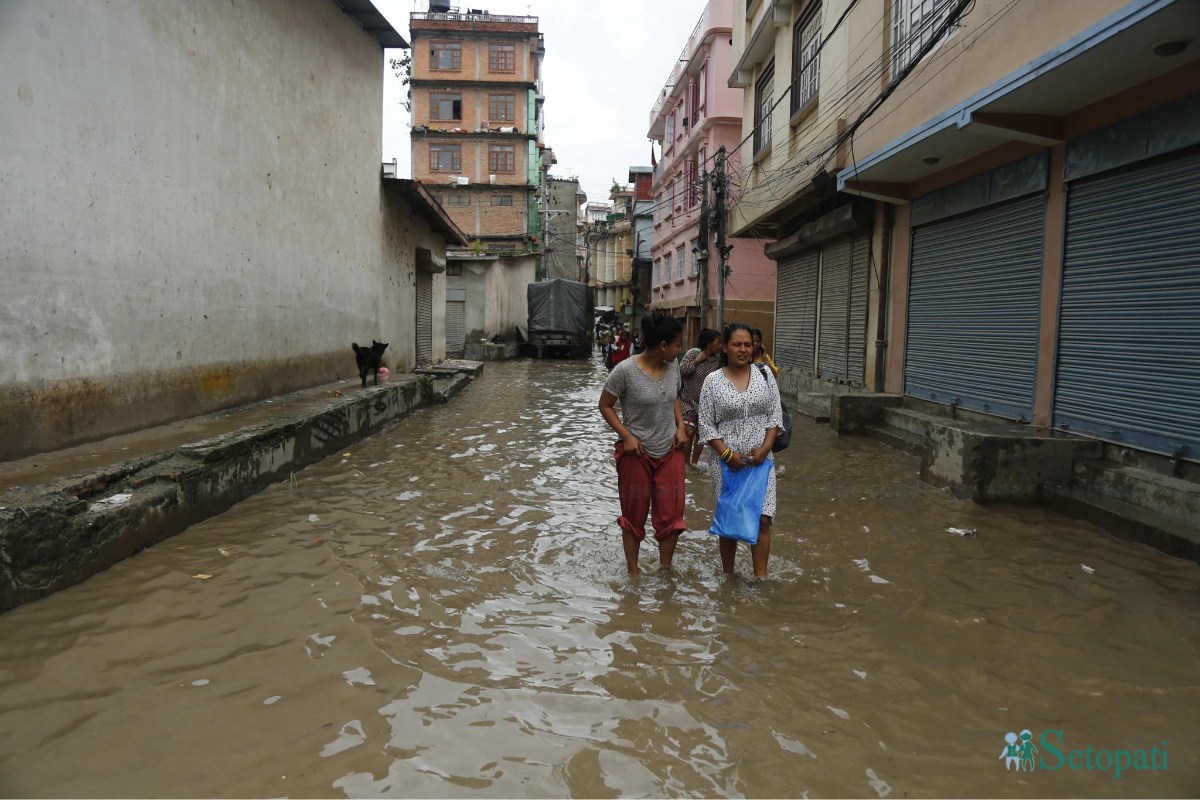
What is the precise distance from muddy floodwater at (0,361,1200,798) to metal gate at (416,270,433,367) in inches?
552

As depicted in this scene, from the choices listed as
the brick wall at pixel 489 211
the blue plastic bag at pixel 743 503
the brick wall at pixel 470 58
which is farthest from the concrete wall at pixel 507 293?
the blue plastic bag at pixel 743 503

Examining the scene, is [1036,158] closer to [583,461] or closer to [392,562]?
[583,461]

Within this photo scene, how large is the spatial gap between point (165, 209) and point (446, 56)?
136ft

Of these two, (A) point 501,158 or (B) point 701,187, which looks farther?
(A) point 501,158

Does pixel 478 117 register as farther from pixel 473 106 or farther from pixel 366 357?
pixel 366 357

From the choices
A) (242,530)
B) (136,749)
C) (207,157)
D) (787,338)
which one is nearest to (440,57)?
(787,338)

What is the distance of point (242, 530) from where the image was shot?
218 inches

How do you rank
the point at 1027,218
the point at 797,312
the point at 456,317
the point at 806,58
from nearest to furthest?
the point at 1027,218
the point at 806,58
the point at 797,312
the point at 456,317

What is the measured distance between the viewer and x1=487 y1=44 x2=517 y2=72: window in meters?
44.3

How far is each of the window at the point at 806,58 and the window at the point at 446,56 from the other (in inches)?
1330

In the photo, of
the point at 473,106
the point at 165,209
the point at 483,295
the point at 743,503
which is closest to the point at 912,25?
the point at 743,503

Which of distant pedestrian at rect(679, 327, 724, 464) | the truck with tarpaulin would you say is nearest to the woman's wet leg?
distant pedestrian at rect(679, 327, 724, 464)

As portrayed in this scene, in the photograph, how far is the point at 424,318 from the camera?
20594mm

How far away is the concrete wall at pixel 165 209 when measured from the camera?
5492 mm
